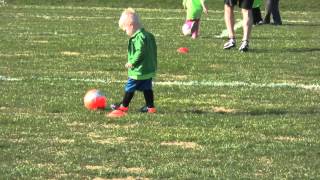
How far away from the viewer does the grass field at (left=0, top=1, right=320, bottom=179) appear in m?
6.54

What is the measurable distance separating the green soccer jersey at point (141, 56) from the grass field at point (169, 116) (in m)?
0.46

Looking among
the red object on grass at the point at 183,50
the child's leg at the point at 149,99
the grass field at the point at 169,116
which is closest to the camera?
the grass field at the point at 169,116

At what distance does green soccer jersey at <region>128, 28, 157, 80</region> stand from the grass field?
460 millimetres

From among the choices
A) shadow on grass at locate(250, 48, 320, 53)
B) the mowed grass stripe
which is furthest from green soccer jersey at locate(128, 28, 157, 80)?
shadow on grass at locate(250, 48, 320, 53)

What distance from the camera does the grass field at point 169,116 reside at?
6535mm

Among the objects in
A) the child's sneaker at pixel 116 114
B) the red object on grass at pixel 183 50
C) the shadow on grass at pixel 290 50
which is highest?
the child's sneaker at pixel 116 114

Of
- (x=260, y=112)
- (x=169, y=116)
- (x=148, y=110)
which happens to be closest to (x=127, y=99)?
(x=148, y=110)

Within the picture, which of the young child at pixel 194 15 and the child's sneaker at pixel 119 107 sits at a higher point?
the young child at pixel 194 15

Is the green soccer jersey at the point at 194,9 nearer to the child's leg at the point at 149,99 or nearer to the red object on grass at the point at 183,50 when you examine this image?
the red object on grass at the point at 183,50

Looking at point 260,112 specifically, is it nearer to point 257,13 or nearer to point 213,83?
point 213,83

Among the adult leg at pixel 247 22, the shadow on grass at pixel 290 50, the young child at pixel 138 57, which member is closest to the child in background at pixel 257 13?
the shadow on grass at pixel 290 50

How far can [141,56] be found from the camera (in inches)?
369

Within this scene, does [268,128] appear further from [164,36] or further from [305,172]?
[164,36]

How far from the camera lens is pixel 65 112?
29.6ft
